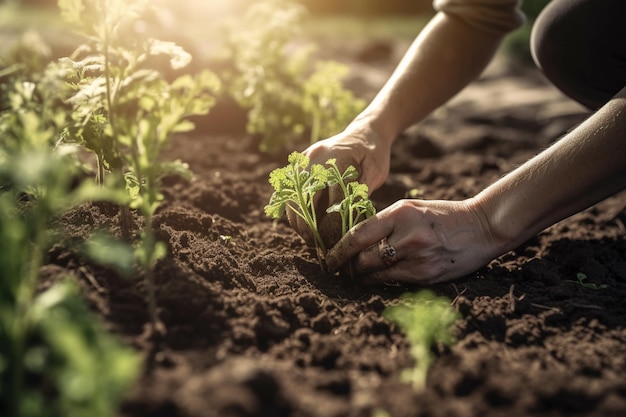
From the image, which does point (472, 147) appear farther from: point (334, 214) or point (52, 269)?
point (52, 269)

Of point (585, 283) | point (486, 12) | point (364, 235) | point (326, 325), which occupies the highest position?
point (486, 12)

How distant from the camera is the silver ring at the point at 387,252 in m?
2.38

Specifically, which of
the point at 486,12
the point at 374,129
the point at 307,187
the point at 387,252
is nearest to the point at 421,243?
the point at 387,252

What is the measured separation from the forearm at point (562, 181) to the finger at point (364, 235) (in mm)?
386

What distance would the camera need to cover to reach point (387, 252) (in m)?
2.39

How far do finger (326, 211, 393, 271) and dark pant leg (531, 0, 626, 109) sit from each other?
1806 millimetres

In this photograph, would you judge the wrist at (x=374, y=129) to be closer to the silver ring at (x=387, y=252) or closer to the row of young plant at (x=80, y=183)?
the silver ring at (x=387, y=252)

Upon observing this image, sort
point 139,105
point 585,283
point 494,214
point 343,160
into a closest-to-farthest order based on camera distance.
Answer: point 139,105 → point 494,214 → point 585,283 → point 343,160

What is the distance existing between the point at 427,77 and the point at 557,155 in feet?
3.85

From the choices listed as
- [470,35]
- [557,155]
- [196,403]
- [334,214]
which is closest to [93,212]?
[334,214]

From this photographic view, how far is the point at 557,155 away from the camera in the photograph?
7.82ft

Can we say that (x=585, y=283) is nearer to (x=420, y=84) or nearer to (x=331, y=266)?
(x=331, y=266)

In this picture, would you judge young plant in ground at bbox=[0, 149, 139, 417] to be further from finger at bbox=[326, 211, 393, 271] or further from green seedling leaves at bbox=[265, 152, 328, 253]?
finger at bbox=[326, 211, 393, 271]

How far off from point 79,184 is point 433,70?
194 centimetres
